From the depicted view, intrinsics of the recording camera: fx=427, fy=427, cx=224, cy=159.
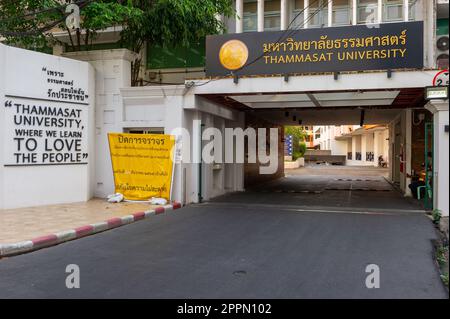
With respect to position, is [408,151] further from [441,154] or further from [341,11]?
[341,11]

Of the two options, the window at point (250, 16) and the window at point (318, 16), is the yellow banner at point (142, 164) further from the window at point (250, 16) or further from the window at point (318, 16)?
the window at point (318, 16)

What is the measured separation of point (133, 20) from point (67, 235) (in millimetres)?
8140

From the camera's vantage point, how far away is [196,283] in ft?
16.8

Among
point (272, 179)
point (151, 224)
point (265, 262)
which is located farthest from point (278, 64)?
point (272, 179)

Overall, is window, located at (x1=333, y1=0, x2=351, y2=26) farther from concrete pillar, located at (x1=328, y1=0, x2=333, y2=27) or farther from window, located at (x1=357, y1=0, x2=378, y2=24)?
window, located at (x1=357, y1=0, x2=378, y2=24)

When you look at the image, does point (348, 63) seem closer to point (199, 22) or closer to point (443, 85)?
point (443, 85)

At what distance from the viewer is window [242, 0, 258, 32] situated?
808 inches

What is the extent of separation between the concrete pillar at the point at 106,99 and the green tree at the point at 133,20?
1026 mm

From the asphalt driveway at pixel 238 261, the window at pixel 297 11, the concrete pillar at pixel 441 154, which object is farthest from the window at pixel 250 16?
the asphalt driveway at pixel 238 261

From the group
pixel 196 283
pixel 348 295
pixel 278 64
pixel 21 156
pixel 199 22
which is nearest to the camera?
pixel 348 295

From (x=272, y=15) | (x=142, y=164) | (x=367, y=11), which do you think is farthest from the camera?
(x=272, y=15)

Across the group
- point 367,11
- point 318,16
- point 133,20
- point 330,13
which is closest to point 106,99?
point 133,20

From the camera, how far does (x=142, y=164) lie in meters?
12.5

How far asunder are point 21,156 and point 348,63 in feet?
29.2
